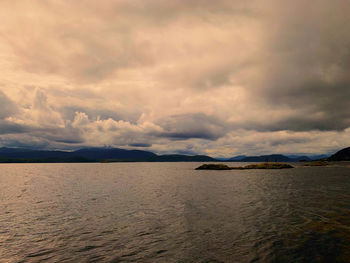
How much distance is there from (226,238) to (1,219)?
3015 centimetres

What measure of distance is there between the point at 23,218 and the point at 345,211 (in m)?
45.4

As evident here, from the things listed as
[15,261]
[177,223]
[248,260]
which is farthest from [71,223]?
[248,260]

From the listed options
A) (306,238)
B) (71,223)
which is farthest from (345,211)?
(71,223)

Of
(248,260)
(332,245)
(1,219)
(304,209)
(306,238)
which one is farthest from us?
(304,209)

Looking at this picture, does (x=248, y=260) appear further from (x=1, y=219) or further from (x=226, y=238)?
(x=1, y=219)

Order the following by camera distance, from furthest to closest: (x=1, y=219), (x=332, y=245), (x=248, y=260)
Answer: (x=1, y=219) → (x=332, y=245) → (x=248, y=260)

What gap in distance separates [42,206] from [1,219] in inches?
326

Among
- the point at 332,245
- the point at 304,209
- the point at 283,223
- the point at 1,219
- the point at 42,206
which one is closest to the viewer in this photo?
the point at 332,245

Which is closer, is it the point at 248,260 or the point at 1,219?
the point at 248,260

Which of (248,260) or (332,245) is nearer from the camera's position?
(248,260)

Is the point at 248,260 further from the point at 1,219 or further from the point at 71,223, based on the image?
the point at 1,219

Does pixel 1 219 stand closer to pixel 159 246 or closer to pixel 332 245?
pixel 159 246

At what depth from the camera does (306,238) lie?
20.0 metres

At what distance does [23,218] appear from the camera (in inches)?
1160
